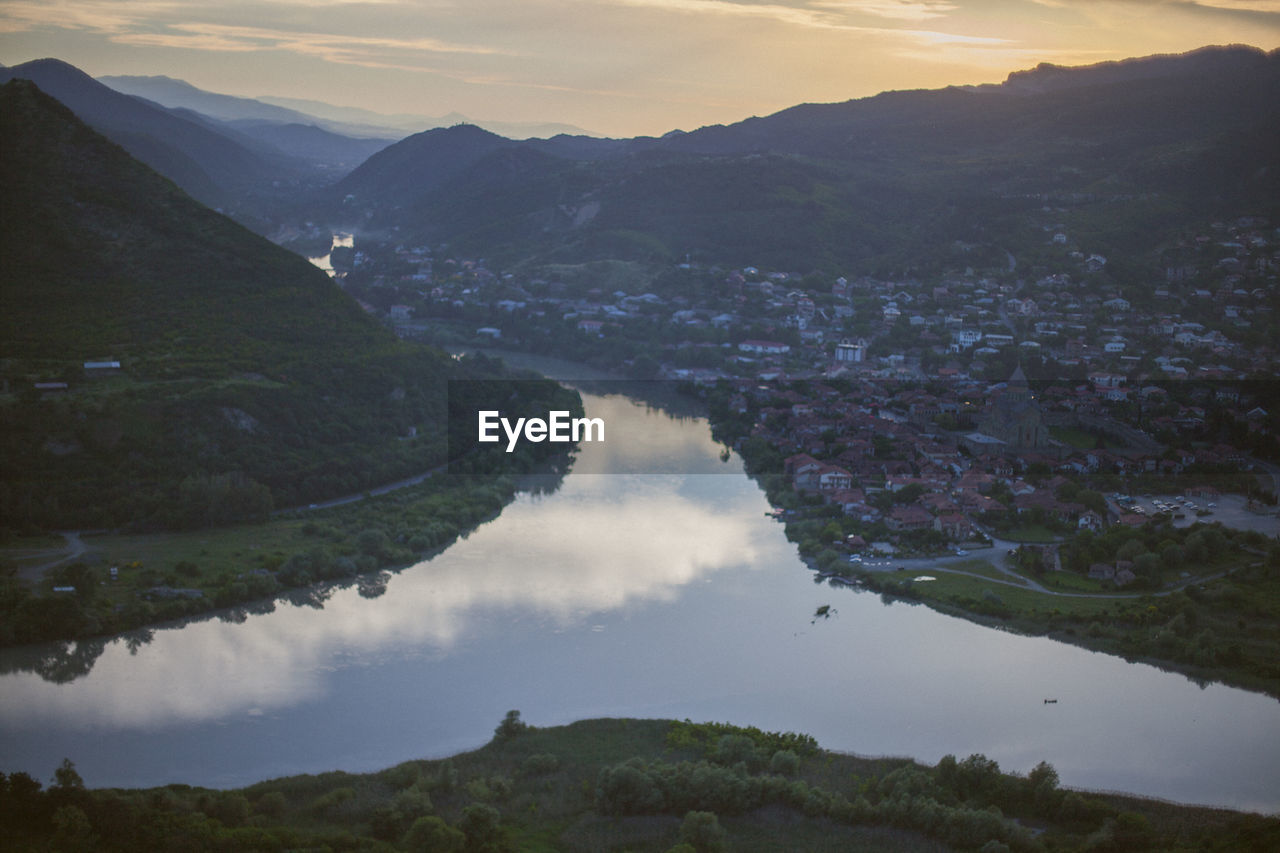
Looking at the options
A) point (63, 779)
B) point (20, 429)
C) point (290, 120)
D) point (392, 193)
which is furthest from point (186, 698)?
point (290, 120)

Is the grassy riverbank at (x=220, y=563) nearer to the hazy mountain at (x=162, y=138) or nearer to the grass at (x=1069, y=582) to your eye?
the grass at (x=1069, y=582)

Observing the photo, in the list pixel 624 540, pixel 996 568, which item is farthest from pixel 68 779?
pixel 996 568

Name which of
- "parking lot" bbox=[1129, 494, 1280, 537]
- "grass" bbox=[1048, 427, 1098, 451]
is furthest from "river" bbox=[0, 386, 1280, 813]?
"grass" bbox=[1048, 427, 1098, 451]

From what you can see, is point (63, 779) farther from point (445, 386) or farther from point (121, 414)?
point (445, 386)

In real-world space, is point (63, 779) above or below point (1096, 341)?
below

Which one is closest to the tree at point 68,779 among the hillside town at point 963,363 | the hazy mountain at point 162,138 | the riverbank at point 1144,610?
the riverbank at point 1144,610

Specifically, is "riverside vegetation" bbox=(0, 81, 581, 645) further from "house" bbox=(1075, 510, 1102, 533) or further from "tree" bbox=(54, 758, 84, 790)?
"house" bbox=(1075, 510, 1102, 533)
